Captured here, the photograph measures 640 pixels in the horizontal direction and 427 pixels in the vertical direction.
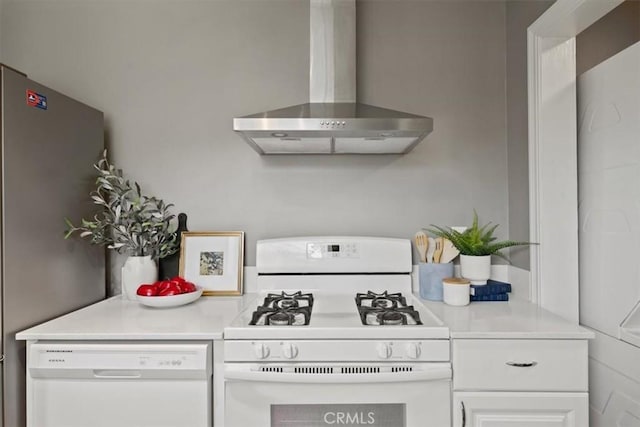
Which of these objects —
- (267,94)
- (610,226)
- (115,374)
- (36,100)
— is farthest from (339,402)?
(36,100)

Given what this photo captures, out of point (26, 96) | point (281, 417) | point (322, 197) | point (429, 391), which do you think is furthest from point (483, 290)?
point (26, 96)

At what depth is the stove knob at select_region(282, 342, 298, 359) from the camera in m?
1.34

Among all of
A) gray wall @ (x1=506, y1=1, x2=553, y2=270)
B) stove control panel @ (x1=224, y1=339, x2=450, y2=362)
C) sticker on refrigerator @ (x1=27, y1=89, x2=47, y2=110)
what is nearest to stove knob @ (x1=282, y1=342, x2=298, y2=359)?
stove control panel @ (x1=224, y1=339, x2=450, y2=362)

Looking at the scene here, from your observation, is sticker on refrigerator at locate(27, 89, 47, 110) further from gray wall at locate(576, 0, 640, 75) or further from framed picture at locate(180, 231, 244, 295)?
gray wall at locate(576, 0, 640, 75)

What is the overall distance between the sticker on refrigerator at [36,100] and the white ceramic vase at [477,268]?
1893mm

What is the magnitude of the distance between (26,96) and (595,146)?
7.28ft

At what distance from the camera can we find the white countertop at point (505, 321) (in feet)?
4.36

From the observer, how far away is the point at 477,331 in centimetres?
135

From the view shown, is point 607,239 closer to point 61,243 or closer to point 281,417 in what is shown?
point 281,417

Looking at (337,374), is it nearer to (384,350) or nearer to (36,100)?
(384,350)

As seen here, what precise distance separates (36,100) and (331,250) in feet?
4.49

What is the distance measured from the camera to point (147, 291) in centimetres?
167

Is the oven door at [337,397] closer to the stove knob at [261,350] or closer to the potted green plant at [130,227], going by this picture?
the stove knob at [261,350]

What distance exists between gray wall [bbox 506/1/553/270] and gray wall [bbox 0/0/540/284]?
5 cm
